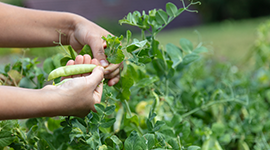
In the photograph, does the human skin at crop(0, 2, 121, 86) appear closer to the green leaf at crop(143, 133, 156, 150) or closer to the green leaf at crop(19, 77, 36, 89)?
the green leaf at crop(19, 77, 36, 89)

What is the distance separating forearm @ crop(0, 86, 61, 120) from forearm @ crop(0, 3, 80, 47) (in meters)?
0.43

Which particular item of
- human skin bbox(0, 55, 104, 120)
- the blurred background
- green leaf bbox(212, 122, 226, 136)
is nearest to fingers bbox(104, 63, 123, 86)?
human skin bbox(0, 55, 104, 120)

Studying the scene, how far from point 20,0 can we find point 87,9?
2625 millimetres

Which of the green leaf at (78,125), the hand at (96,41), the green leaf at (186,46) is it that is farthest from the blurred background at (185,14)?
the green leaf at (78,125)

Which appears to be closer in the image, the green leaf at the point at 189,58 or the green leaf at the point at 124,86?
the green leaf at the point at 124,86

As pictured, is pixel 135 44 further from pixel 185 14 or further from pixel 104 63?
pixel 185 14

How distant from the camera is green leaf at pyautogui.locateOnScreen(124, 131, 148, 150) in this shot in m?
0.67

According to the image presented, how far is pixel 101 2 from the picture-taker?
418 inches

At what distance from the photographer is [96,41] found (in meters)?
0.81

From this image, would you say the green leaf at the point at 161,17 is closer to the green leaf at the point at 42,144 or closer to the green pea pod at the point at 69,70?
the green pea pod at the point at 69,70

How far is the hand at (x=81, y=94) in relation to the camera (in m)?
0.60

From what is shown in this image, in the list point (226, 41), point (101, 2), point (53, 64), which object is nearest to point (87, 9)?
point (101, 2)

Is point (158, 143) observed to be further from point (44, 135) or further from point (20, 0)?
point (20, 0)

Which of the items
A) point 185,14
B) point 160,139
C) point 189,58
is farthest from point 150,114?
point 185,14
